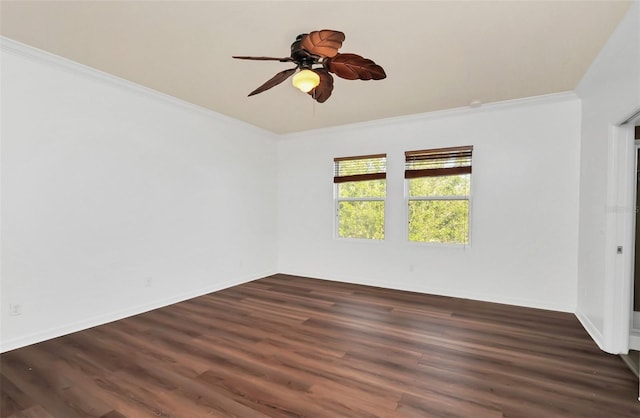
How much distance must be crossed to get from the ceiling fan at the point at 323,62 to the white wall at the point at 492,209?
261cm

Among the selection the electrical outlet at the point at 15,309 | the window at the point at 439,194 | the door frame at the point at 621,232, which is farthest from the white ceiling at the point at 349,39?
the electrical outlet at the point at 15,309

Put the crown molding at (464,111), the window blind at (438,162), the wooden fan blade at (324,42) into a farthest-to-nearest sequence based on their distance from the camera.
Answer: the window blind at (438,162), the crown molding at (464,111), the wooden fan blade at (324,42)

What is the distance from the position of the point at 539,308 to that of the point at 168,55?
4.99 meters

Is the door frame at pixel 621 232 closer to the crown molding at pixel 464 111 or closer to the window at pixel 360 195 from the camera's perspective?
the crown molding at pixel 464 111

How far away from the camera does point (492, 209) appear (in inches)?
160

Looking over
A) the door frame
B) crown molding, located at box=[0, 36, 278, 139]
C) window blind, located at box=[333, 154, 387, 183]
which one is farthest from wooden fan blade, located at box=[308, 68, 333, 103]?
window blind, located at box=[333, 154, 387, 183]

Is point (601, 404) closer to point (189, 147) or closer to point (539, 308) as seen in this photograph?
point (539, 308)

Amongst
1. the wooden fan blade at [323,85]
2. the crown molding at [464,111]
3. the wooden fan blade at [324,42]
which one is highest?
the crown molding at [464,111]

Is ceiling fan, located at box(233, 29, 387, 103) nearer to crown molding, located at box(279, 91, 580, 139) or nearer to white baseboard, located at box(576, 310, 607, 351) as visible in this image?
crown molding, located at box(279, 91, 580, 139)

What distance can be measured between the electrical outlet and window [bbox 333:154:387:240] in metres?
3.99

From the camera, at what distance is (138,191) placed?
356cm

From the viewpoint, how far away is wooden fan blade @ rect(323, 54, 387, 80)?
78.2 inches

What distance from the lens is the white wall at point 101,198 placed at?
2654mm

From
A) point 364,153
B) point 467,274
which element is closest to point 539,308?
point 467,274
